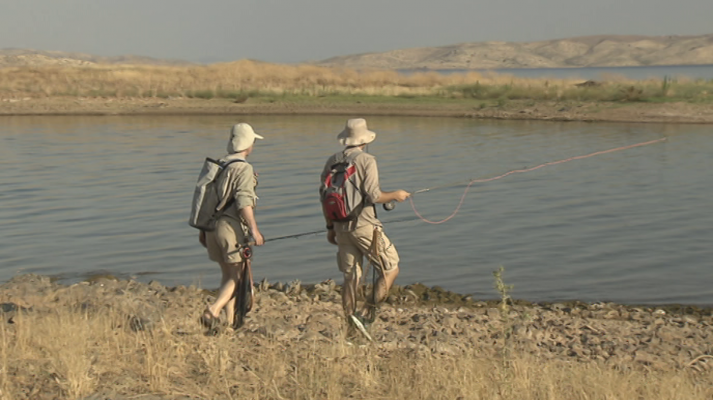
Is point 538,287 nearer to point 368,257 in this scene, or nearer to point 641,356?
point 641,356

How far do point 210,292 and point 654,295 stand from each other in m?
4.99

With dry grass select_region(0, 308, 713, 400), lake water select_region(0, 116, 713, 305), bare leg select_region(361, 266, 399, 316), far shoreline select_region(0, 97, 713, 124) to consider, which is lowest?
lake water select_region(0, 116, 713, 305)

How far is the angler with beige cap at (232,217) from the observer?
289 inches

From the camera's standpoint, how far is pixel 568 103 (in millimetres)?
38188

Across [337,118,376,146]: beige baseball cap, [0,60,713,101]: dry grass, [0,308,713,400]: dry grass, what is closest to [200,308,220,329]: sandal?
[0,308,713,400]: dry grass

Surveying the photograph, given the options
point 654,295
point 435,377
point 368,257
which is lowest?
point 654,295

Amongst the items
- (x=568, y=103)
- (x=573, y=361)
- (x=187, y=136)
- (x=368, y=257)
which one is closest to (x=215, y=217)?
A: (x=368, y=257)

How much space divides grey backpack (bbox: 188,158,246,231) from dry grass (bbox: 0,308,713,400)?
879mm

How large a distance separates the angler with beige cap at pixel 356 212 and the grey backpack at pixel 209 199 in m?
0.77

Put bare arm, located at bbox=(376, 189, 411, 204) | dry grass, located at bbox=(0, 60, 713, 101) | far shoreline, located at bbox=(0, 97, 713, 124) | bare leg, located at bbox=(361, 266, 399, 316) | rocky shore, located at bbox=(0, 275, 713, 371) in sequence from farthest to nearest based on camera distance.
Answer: dry grass, located at bbox=(0, 60, 713, 101) → far shoreline, located at bbox=(0, 97, 713, 124) → rocky shore, located at bbox=(0, 275, 713, 371) → bare leg, located at bbox=(361, 266, 399, 316) → bare arm, located at bbox=(376, 189, 411, 204)

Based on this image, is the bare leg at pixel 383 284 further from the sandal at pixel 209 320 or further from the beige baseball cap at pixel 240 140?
the beige baseball cap at pixel 240 140

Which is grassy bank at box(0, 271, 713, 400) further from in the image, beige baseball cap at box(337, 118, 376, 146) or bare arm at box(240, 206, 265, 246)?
beige baseball cap at box(337, 118, 376, 146)

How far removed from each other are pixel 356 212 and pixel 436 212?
8929mm

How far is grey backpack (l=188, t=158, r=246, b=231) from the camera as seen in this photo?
7465 mm
